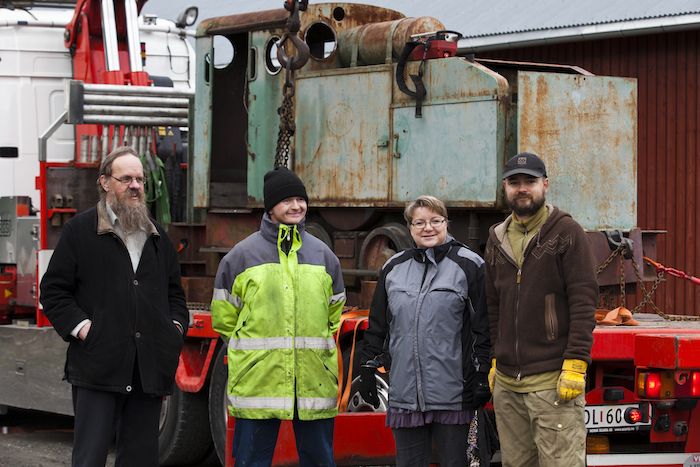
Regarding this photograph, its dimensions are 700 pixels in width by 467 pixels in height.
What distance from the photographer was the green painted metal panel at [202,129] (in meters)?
10.2

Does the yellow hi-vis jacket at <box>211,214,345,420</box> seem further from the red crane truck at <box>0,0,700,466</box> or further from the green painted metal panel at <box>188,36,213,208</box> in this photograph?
the green painted metal panel at <box>188,36,213,208</box>

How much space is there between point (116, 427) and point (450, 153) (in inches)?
118

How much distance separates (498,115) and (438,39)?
75 cm

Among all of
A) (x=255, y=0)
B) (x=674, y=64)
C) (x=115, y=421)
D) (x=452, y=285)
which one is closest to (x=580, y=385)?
(x=452, y=285)

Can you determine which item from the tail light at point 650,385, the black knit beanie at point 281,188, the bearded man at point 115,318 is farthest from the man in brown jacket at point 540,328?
the bearded man at point 115,318

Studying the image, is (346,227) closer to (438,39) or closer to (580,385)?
(438,39)

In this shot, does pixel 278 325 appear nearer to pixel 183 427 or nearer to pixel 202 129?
pixel 183 427

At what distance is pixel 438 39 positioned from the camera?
8789 mm

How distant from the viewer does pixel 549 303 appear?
6.07 metres

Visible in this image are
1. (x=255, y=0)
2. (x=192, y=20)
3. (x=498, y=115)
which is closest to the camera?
(x=498, y=115)

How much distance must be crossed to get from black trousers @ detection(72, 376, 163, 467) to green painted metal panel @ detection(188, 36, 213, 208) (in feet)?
12.5

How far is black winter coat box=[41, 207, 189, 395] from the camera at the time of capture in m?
6.30

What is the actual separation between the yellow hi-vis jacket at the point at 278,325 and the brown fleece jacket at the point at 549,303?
855mm

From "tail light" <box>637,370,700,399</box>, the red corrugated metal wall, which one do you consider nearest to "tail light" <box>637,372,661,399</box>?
"tail light" <box>637,370,700,399</box>
